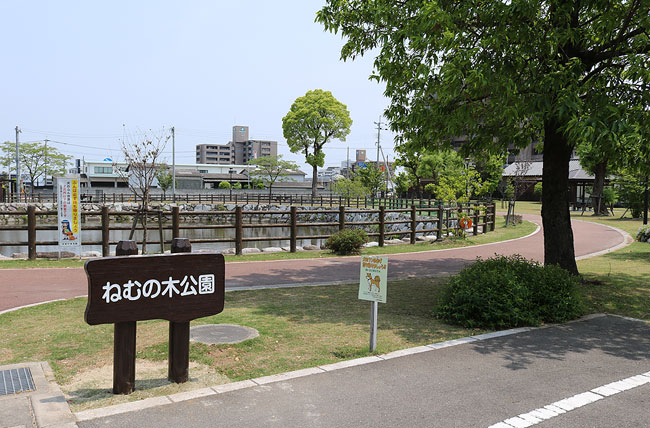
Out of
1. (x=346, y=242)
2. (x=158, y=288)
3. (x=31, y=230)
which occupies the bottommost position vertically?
(x=346, y=242)

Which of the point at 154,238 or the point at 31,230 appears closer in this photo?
the point at 31,230

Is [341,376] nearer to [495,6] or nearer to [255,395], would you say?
[255,395]

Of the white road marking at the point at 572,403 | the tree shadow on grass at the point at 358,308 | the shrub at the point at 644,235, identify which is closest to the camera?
the white road marking at the point at 572,403

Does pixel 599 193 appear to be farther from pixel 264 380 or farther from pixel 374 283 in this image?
pixel 264 380

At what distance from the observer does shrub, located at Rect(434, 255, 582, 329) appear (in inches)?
282

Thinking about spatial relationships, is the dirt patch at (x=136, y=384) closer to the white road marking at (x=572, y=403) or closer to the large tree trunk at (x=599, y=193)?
the white road marking at (x=572, y=403)

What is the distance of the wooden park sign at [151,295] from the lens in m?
4.52

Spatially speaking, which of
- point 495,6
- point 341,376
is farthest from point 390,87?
point 341,376

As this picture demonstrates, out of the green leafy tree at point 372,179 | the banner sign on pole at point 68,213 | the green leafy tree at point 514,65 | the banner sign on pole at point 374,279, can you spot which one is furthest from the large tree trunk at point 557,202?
the green leafy tree at point 372,179

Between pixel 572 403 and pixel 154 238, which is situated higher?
pixel 572 403

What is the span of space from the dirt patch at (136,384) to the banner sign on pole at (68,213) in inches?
371

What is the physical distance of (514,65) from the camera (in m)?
8.38

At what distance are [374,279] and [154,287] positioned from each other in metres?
2.52

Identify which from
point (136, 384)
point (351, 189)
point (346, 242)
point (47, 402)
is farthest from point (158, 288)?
point (351, 189)
